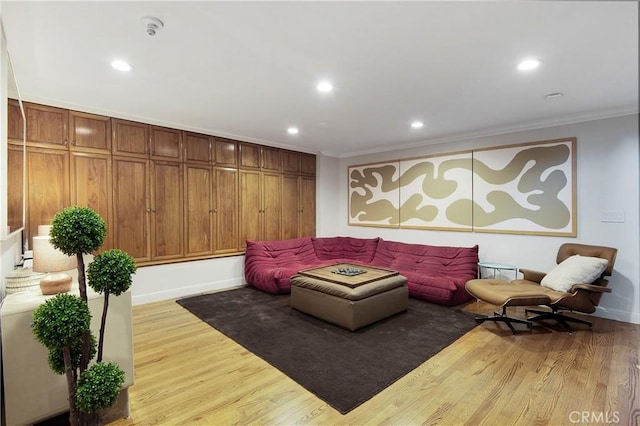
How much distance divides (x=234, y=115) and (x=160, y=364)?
2804 mm

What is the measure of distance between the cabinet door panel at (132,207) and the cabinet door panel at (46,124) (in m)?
0.57

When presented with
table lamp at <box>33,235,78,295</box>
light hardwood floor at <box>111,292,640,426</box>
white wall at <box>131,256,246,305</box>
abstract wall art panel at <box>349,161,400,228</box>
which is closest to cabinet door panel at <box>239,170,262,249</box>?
white wall at <box>131,256,246,305</box>

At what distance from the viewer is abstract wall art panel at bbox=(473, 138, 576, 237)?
3.96 meters

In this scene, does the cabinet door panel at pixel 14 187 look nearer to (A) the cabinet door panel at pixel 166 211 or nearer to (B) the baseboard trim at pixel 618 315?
(A) the cabinet door panel at pixel 166 211

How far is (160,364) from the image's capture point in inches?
104

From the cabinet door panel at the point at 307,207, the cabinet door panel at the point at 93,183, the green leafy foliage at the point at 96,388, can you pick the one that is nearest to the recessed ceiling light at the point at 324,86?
the green leafy foliage at the point at 96,388

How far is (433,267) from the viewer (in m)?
4.71

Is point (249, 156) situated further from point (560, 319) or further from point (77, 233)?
point (560, 319)

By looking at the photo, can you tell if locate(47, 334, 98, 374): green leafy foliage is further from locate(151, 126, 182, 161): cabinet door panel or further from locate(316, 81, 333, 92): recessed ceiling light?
locate(151, 126, 182, 161): cabinet door panel

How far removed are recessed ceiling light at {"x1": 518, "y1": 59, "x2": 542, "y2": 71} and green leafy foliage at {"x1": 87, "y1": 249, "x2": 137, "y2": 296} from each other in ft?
10.4

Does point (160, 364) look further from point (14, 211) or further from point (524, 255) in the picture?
point (524, 255)

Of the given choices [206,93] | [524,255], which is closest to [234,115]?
[206,93]

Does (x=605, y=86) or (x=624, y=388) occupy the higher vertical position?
(x=605, y=86)

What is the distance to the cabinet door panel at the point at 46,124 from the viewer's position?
3.35 metres
